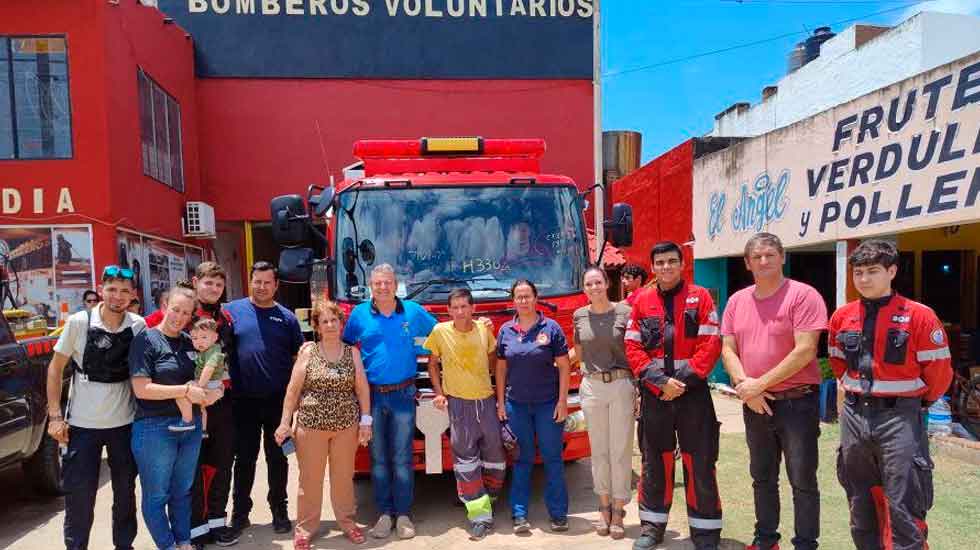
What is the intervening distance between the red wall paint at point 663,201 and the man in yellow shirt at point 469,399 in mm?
7219

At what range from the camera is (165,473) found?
367 centimetres

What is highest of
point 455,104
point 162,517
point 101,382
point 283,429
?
point 455,104

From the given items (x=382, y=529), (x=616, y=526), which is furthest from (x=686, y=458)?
(x=382, y=529)

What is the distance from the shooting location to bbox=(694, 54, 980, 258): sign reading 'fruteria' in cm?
566

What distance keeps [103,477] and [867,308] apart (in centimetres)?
656

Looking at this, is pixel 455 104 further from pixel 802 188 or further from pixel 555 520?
pixel 555 520

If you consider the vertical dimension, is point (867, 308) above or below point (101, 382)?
above

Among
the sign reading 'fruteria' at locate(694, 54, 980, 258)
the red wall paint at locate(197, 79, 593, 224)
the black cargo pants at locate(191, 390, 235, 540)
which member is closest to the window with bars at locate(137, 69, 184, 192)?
the red wall paint at locate(197, 79, 593, 224)

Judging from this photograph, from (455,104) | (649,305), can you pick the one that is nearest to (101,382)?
(649,305)

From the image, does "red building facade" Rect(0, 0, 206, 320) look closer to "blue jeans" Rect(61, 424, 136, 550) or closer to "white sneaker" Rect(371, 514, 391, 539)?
"blue jeans" Rect(61, 424, 136, 550)

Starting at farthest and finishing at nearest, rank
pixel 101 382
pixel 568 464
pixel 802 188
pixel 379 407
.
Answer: pixel 802 188 < pixel 568 464 < pixel 379 407 < pixel 101 382

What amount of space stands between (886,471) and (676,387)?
1.10 m

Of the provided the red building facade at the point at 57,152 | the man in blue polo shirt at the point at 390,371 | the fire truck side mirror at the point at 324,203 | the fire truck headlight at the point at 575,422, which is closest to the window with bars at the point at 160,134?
the red building facade at the point at 57,152

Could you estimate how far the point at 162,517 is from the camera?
3748mm
